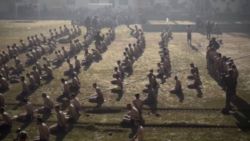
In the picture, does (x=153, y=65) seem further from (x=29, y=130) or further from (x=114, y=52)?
(x=29, y=130)

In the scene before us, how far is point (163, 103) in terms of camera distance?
21.3 metres

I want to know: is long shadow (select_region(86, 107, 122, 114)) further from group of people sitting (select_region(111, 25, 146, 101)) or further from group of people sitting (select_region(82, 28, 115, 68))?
group of people sitting (select_region(82, 28, 115, 68))

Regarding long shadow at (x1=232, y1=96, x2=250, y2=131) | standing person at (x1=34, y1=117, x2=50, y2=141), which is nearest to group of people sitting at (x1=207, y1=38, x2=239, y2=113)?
long shadow at (x1=232, y1=96, x2=250, y2=131)

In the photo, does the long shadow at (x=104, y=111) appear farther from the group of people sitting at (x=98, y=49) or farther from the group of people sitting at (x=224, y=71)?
the group of people sitting at (x=98, y=49)

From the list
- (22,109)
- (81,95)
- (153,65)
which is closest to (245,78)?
(153,65)

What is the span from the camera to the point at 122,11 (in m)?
63.2

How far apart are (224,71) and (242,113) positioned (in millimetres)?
5079

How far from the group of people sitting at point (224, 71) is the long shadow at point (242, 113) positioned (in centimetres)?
43

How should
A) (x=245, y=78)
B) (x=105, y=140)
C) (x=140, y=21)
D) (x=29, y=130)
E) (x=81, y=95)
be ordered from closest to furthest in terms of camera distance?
(x=105, y=140) < (x=29, y=130) < (x=81, y=95) < (x=245, y=78) < (x=140, y=21)

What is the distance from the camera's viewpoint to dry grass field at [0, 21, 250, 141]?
682 inches

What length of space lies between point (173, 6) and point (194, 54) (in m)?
32.2

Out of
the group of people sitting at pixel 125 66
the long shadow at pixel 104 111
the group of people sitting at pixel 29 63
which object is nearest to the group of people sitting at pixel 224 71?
the long shadow at pixel 104 111

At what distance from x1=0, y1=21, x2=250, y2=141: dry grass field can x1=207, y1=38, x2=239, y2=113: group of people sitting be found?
1.65ft

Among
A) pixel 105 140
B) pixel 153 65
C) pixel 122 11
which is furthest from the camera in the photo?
pixel 122 11
